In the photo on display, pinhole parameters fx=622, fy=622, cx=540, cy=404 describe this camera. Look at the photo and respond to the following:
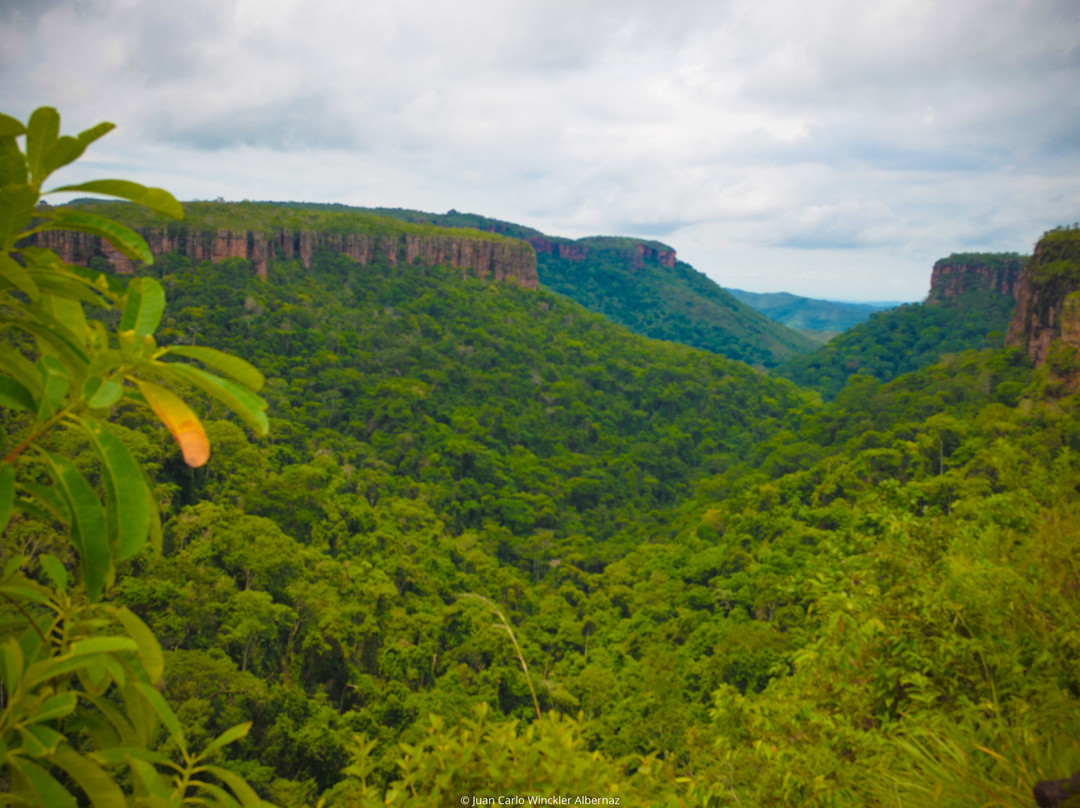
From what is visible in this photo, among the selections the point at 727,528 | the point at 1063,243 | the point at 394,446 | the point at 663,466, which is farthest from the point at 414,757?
the point at 1063,243

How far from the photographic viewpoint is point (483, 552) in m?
25.7

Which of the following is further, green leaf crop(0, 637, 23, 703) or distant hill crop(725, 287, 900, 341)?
distant hill crop(725, 287, 900, 341)

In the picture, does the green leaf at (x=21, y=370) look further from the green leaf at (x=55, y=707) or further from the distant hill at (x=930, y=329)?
the distant hill at (x=930, y=329)

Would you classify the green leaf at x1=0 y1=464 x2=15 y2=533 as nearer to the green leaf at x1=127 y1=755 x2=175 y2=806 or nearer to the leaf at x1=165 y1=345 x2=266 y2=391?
the leaf at x1=165 y1=345 x2=266 y2=391

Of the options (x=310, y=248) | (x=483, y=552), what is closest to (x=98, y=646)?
(x=483, y=552)

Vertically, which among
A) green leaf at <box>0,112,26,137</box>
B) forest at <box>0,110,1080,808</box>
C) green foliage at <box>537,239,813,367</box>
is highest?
green foliage at <box>537,239,813,367</box>

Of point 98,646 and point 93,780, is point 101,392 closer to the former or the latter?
point 98,646

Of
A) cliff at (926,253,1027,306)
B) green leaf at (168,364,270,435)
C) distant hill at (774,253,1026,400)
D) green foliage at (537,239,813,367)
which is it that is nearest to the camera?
green leaf at (168,364,270,435)

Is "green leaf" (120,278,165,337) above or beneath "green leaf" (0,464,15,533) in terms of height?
above

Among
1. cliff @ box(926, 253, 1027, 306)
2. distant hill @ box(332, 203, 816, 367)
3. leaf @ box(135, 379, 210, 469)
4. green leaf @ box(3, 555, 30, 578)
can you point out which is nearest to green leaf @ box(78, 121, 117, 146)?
leaf @ box(135, 379, 210, 469)

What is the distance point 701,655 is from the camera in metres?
16.9

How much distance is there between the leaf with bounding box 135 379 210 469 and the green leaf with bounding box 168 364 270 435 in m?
0.08

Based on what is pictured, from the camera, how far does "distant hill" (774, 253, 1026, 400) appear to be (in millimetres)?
62031

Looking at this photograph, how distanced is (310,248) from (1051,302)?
4424 centimetres
